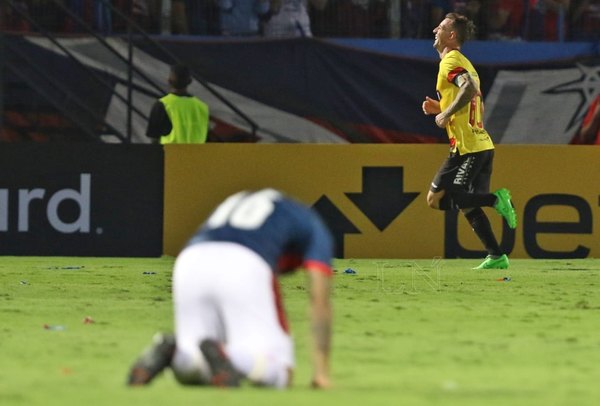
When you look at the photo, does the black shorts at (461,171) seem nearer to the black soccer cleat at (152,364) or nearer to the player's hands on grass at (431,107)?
the player's hands on grass at (431,107)

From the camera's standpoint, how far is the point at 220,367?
6.40m

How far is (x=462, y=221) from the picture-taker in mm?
17797

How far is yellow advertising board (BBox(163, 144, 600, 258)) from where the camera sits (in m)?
17.7

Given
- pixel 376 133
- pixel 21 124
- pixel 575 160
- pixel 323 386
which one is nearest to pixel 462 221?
pixel 575 160

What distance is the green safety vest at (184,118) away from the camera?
1812 cm

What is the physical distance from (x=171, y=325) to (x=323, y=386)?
374 centimetres

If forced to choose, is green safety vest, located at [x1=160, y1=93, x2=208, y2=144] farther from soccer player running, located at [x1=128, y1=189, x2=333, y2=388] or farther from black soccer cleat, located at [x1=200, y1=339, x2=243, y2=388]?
black soccer cleat, located at [x1=200, y1=339, x2=243, y2=388]

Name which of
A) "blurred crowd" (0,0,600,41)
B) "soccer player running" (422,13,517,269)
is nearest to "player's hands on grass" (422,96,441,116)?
"soccer player running" (422,13,517,269)

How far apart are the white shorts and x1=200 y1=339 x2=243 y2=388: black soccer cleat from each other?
0.32 feet

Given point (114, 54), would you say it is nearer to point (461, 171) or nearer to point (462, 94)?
point (461, 171)

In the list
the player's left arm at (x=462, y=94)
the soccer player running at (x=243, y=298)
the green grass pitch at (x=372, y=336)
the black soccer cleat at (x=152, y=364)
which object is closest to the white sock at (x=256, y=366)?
the soccer player running at (x=243, y=298)

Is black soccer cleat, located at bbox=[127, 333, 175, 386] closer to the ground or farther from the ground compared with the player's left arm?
closer to the ground

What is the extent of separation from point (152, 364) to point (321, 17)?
1466cm

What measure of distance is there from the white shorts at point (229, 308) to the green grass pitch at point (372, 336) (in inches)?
6.7
